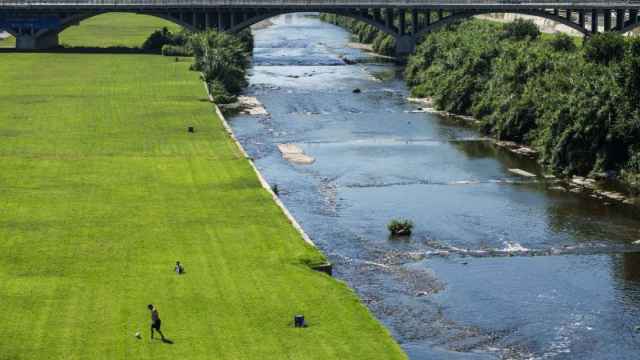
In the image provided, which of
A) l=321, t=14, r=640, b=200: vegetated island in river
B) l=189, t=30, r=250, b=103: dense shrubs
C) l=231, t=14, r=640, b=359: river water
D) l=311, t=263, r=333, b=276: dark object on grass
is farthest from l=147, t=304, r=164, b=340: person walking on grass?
l=189, t=30, r=250, b=103: dense shrubs

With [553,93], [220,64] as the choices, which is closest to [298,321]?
[553,93]

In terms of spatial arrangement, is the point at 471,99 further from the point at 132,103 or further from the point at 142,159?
the point at 142,159

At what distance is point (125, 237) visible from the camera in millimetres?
74562

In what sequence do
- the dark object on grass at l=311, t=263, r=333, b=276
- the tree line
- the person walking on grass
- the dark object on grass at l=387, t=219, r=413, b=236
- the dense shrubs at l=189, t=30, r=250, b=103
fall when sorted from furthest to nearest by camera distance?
the dense shrubs at l=189, t=30, r=250, b=103 < the tree line < the dark object on grass at l=387, t=219, r=413, b=236 < the dark object on grass at l=311, t=263, r=333, b=276 < the person walking on grass

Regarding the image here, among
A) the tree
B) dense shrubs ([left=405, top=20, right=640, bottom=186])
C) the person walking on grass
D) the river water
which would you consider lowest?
the river water

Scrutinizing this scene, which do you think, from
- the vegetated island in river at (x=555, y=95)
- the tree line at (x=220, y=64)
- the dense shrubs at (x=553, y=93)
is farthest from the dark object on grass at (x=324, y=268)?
the tree line at (x=220, y=64)

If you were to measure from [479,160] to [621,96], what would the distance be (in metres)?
15.1

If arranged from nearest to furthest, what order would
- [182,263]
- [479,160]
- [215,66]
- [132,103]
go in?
[182,263] < [479,160] < [132,103] < [215,66]

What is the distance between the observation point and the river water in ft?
209

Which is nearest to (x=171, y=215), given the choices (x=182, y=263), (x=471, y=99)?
(x=182, y=263)

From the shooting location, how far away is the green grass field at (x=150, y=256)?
5631 cm

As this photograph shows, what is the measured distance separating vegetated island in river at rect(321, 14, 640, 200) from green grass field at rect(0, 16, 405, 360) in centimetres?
2814

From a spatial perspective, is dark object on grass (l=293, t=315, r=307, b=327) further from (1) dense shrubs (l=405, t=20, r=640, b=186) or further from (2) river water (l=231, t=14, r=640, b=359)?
(1) dense shrubs (l=405, t=20, r=640, b=186)

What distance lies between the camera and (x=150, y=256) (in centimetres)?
7031
